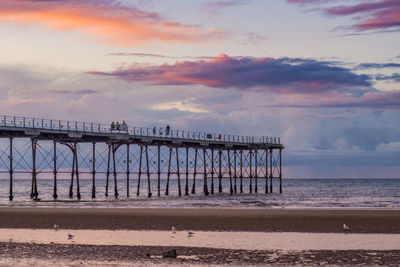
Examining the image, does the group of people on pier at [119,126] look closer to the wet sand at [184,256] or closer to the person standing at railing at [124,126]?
the person standing at railing at [124,126]

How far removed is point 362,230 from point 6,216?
21389 mm

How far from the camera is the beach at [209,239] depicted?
19453 millimetres

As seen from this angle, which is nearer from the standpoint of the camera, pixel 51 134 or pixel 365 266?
pixel 365 266

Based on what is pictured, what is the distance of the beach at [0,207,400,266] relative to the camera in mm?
19453

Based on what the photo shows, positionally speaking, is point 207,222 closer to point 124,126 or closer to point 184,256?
point 184,256

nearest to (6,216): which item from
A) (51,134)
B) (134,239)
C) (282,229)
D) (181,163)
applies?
(134,239)

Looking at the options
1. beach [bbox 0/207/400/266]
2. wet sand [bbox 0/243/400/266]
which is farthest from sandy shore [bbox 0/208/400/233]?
wet sand [bbox 0/243/400/266]

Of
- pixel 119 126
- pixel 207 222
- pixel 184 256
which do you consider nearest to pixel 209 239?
pixel 184 256

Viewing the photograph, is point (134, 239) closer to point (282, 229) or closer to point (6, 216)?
point (282, 229)

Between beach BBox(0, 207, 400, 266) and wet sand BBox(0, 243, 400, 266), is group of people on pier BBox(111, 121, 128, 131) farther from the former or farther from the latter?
wet sand BBox(0, 243, 400, 266)

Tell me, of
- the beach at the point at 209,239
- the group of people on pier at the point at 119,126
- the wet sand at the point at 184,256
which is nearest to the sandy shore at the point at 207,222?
the beach at the point at 209,239

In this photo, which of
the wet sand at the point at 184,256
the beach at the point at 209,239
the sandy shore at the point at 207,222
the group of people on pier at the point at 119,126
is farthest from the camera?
the group of people on pier at the point at 119,126

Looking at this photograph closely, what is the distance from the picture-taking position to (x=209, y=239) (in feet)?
80.5

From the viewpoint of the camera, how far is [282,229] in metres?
28.8
